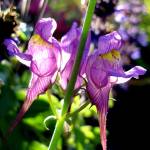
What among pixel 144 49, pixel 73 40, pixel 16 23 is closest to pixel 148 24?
pixel 144 49

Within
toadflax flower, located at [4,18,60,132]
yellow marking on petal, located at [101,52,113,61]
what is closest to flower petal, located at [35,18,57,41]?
toadflax flower, located at [4,18,60,132]

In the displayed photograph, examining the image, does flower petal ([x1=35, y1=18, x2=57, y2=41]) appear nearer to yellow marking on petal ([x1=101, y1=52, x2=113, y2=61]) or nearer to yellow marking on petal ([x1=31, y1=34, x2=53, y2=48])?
yellow marking on petal ([x1=31, y1=34, x2=53, y2=48])

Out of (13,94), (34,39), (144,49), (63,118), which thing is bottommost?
(144,49)

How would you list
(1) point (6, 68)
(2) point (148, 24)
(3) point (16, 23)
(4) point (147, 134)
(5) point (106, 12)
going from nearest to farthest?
(3) point (16, 23) → (5) point (106, 12) → (1) point (6, 68) → (4) point (147, 134) → (2) point (148, 24)

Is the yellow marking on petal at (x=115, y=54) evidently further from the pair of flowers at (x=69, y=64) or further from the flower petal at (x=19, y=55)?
the flower petal at (x=19, y=55)

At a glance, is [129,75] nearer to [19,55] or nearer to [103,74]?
[103,74]

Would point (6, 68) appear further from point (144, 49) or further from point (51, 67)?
point (144, 49)
